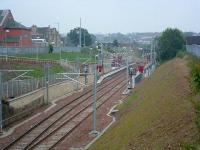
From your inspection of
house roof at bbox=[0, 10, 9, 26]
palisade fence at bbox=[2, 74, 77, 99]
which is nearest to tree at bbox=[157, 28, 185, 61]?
house roof at bbox=[0, 10, 9, 26]

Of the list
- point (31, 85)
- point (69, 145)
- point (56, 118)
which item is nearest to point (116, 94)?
point (31, 85)

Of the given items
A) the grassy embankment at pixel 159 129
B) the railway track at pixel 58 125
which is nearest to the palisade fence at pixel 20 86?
the railway track at pixel 58 125

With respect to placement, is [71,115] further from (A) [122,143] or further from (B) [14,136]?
(A) [122,143]

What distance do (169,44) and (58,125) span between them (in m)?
51.5

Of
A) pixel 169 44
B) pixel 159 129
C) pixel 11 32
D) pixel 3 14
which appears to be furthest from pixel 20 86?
pixel 3 14

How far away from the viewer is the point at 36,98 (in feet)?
130

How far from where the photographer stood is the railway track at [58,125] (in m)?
25.0

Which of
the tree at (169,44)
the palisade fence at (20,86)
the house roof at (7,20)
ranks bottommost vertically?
the palisade fence at (20,86)

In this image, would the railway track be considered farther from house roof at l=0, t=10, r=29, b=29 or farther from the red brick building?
house roof at l=0, t=10, r=29, b=29

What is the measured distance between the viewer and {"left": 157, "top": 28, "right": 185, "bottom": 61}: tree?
78.5 meters

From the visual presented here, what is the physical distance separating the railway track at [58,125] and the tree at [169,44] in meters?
32.6

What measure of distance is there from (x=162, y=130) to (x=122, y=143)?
2.25 m

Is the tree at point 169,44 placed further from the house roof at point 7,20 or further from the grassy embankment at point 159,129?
the grassy embankment at point 159,129

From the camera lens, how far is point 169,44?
79.4m
